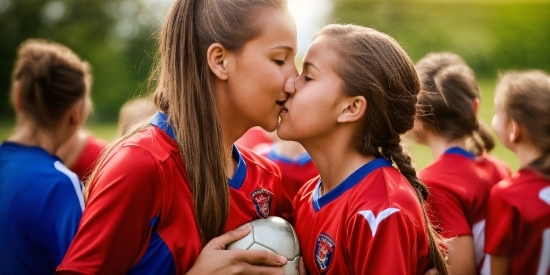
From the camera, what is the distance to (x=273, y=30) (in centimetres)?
273

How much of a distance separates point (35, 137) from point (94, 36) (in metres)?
24.7

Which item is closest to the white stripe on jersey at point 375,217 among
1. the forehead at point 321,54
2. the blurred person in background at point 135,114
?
the forehead at point 321,54

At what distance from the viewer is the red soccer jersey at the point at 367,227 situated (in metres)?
2.36

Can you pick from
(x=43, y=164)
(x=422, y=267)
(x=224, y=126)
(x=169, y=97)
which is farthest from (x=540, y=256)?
(x=43, y=164)

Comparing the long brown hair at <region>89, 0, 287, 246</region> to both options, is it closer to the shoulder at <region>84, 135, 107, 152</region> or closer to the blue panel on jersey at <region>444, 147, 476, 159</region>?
the blue panel on jersey at <region>444, 147, 476, 159</region>

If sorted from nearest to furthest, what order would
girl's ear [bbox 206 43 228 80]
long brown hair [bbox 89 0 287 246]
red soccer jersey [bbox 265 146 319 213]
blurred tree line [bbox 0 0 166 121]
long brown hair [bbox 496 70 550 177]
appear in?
1. long brown hair [bbox 89 0 287 246]
2. girl's ear [bbox 206 43 228 80]
3. long brown hair [bbox 496 70 550 177]
4. red soccer jersey [bbox 265 146 319 213]
5. blurred tree line [bbox 0 0 166 121]

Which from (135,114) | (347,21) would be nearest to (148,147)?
(135,114)

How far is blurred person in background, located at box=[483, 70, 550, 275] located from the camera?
309 centimetres

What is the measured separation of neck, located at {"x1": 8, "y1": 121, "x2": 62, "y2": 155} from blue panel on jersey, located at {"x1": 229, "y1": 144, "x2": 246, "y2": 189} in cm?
118

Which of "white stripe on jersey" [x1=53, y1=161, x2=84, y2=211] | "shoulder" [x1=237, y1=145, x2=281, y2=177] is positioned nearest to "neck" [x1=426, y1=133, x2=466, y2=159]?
"shoulder" [x1=237, y1=145, x2=281, y2=177]

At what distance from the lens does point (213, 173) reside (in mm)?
2596

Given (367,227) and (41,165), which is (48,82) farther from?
(367,227)

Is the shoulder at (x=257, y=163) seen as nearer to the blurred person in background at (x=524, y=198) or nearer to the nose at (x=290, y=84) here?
the nose at (x=290, y=84)

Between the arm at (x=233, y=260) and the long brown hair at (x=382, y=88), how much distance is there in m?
0.67
